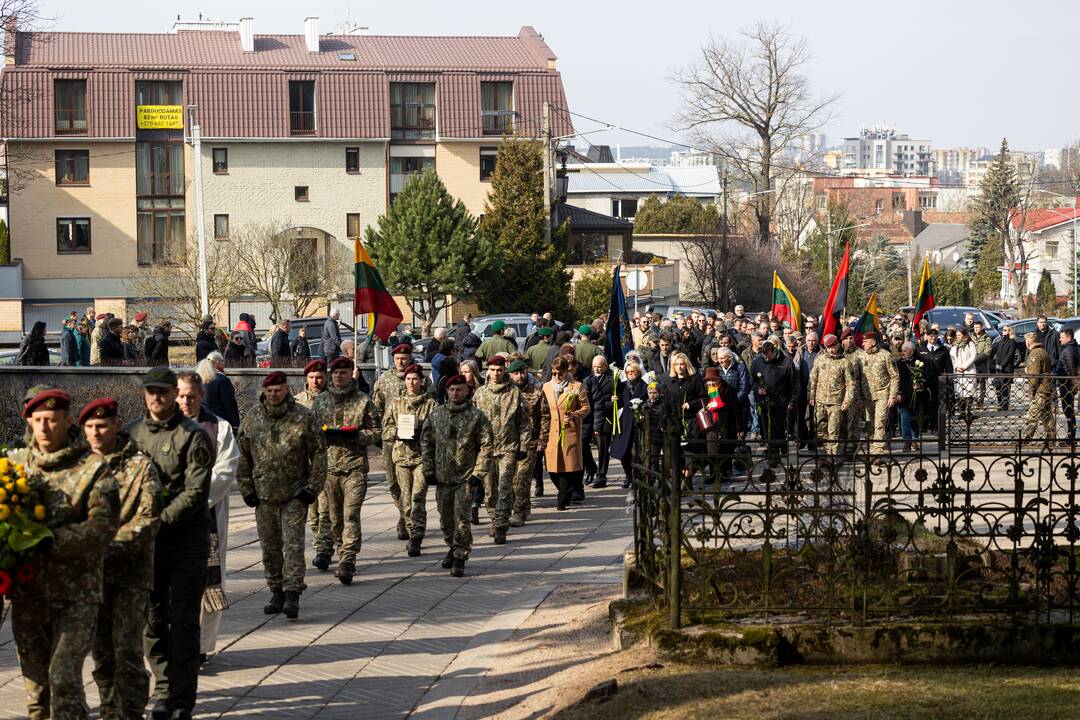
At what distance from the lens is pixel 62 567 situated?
6.31 meters

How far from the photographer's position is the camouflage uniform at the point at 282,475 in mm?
10078

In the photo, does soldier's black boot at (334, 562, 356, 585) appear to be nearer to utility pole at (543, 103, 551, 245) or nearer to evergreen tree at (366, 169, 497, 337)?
utility pole at (543, 103, 551, 245)

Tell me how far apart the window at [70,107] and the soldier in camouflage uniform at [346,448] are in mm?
46304

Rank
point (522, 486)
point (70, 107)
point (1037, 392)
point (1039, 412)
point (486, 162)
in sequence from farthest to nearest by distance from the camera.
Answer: point (486, 162)
point (70, 107)
point (1037, 392)
point (1039, 412)
point (522, 486)

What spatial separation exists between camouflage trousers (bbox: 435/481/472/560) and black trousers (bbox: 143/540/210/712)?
4356 millimetres

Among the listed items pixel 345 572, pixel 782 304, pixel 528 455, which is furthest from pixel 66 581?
pixel 782 304

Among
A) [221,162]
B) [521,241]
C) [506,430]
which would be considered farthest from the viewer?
[221,162]

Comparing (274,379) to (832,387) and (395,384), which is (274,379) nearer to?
(395,384)

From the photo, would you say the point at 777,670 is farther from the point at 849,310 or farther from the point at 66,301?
the point at 849,310

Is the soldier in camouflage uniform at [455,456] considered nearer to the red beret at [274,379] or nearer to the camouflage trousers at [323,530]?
the camouflage trousers at [323,530]

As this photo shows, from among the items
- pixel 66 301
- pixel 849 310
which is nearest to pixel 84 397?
pixel 66 301

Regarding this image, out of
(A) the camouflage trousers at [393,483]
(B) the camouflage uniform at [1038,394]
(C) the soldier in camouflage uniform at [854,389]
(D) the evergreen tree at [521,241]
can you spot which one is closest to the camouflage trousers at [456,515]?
(A) the camouflage trousers at [393,483]

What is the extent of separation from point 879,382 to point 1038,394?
9.58ft

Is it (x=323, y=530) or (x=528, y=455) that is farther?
(x=528, y=455)
